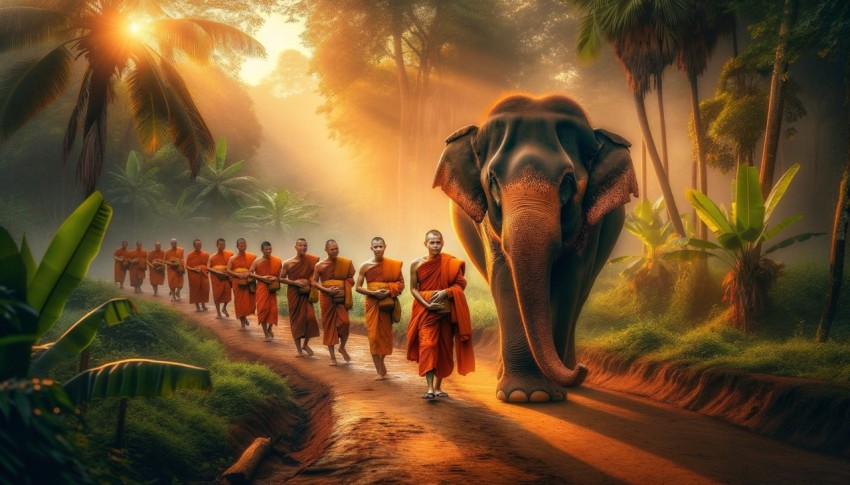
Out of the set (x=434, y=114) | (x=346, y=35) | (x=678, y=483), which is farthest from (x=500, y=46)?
(x=678, y=483)

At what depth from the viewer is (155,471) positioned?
5871mm

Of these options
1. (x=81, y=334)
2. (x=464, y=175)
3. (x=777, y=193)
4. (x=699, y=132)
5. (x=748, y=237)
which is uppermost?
(x=699, y=132)

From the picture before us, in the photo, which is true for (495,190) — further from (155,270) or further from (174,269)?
(155,270)

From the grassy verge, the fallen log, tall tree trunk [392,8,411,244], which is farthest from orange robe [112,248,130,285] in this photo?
the fallen log

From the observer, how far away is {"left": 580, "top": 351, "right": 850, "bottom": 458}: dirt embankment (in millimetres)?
7195

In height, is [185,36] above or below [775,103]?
above

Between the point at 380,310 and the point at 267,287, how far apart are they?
5.43 m

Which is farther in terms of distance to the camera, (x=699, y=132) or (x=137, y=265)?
(x=137, y=265)

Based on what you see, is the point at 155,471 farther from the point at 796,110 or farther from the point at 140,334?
the point at 796,110

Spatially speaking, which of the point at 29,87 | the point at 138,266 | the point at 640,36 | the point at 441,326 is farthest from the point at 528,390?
the point at 138,266

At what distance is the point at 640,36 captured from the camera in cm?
1523

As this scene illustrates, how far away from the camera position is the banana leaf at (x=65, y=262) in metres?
5.00

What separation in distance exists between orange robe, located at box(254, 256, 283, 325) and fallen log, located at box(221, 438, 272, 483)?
8.42 meters

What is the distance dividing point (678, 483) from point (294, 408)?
5.51 m
